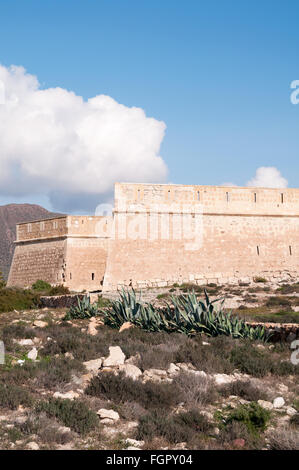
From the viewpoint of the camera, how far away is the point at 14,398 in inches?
219

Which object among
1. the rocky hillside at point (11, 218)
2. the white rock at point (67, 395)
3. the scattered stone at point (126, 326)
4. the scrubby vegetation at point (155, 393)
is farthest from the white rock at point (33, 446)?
the rocky hillside at point (11, 218)

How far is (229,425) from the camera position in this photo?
486cm

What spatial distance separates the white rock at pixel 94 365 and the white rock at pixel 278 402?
9.08 ft

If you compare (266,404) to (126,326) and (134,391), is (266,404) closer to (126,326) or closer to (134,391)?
(134,391)

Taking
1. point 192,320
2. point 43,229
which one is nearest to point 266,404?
point 192,320

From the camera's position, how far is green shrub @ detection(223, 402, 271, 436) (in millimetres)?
4852

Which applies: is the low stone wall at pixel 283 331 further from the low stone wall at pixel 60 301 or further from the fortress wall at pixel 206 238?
the fortress wall at pixel 206 238

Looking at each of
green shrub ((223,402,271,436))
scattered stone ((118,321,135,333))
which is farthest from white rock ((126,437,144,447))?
scattered stone ((118,321,135,333))

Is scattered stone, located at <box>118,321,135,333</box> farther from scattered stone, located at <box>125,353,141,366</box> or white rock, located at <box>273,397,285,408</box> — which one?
white rock, located at <box>273,397,285,408</box>

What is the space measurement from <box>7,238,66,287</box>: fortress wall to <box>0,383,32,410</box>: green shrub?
22.5m

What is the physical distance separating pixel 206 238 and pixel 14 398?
22.4m

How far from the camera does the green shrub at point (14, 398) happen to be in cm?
550
